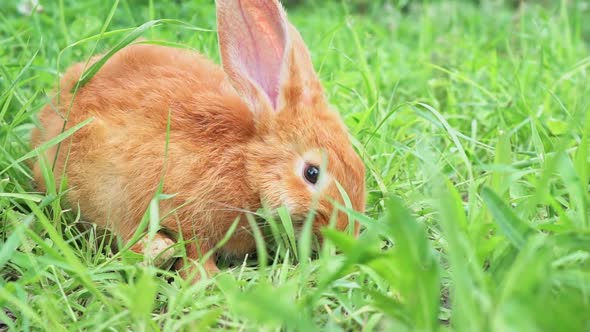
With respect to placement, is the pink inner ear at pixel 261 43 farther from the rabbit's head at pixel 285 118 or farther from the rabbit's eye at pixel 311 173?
the rabbit's eye at pixel 311 173

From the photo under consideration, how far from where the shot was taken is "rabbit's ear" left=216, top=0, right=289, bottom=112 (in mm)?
2674

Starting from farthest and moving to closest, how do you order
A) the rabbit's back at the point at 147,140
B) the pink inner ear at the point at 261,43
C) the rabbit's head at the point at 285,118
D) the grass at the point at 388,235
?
the pink inner ear at the point at 261,43 → the rabbit's back at the point at 147,140 → the rabbit's head at the point at 285,118 → the grass at the point at 388,235

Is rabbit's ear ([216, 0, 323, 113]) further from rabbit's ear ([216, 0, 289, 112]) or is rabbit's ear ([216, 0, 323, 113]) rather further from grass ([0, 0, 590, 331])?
grass ([0, 0, 590, 331])

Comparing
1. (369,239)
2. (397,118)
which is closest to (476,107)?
(397,118)

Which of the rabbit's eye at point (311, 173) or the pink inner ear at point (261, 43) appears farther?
the pink inner ear at point (261, 43)

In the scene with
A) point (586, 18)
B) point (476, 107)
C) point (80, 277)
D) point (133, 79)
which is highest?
point (133, 79)

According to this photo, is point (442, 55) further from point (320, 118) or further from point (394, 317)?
point (394, 317)

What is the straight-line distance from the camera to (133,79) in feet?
9.36

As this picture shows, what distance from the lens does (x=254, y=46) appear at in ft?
9.03

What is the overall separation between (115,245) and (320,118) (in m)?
0.87

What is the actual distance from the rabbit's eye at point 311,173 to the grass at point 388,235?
209mm

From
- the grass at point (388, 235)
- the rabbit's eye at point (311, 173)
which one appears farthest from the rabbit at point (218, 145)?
the grass at point (388, 235)

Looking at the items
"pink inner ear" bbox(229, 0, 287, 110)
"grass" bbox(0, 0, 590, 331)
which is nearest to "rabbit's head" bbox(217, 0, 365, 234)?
"pink inner ear" bbox(229, 0, 287, 110)

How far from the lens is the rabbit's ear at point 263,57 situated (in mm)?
2664
